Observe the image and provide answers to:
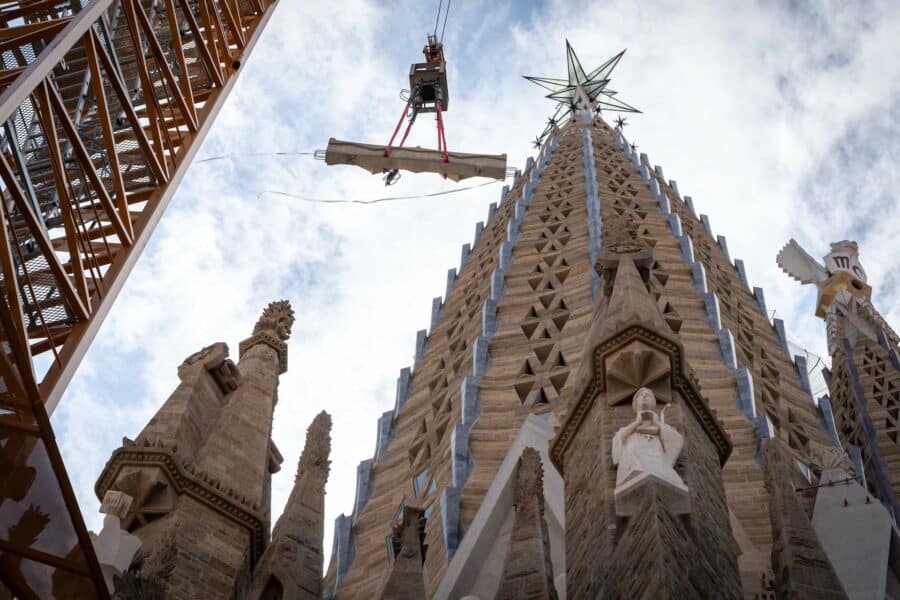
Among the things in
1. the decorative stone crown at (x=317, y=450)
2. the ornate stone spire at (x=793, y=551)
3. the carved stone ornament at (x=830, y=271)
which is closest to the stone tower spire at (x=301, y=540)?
the decorative stone crown at (x=317, y=450)

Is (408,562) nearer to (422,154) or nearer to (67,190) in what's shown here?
(67,190)

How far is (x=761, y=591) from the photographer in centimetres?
1405

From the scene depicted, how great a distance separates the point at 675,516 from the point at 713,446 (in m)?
2.79

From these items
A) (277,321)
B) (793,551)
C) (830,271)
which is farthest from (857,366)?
(793,551)

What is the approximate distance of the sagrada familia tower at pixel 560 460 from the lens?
40.7 ft

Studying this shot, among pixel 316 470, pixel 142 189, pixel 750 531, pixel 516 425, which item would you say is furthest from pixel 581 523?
pixel 142 189

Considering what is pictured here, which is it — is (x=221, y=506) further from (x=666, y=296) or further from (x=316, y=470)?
(x=666, y=296)

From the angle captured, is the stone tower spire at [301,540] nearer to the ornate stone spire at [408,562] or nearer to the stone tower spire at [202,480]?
the stone tower spire at [202,480]

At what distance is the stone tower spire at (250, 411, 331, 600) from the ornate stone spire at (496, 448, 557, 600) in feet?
10.1

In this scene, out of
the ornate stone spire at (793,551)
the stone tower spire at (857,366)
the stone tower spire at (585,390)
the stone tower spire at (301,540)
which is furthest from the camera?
the stone tower spire at (857,366)

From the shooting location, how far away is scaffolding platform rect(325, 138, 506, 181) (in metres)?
29.5

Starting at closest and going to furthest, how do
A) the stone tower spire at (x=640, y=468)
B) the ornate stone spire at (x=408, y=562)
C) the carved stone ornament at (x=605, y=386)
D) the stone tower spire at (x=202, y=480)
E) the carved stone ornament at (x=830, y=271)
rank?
the stone tower spire at (x=640, y=468), the ornate stone spire at (x=408, y=562), the carved stone ornament at (x=605, y=386), the stone tower spire at (x=202, y=480), the carved stone ornament at (x=830, y=271)

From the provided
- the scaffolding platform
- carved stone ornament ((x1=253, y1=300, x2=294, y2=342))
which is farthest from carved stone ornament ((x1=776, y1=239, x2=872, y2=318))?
carved stone ornament ((x1=253, y1=300, x2=294, y2=342))

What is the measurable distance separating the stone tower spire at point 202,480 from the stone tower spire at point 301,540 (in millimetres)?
861
